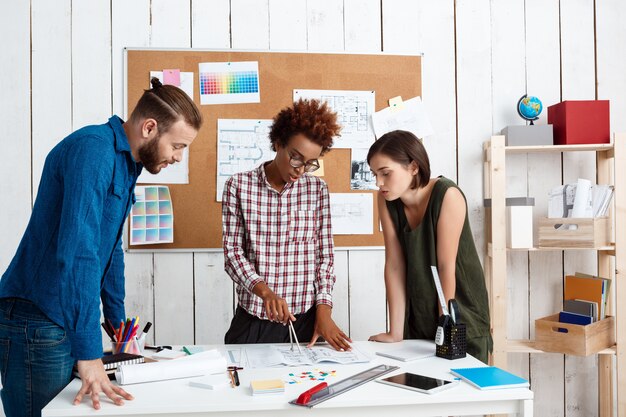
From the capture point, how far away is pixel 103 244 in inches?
60.8

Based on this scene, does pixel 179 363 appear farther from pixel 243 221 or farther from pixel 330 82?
pixel 330 82

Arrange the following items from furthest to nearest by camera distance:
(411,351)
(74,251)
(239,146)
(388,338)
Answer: (239,146), (388,338), (411,351), (74,251)

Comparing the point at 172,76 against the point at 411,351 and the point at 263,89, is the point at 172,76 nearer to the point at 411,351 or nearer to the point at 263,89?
the point at 263,89

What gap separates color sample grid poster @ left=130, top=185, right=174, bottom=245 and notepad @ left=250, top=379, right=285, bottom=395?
5.27ft

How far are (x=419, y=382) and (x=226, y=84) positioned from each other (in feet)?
6.41

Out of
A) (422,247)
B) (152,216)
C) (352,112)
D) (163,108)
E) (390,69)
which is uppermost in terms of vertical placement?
(390,69)

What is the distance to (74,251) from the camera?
1.32 meters

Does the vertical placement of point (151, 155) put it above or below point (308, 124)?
below

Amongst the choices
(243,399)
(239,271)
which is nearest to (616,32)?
(239,271)

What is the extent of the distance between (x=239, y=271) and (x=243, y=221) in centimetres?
22

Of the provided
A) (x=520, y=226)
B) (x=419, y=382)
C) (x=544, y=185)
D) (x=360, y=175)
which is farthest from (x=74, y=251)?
(x=544, y=185)

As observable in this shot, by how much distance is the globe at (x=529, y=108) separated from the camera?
2.93 meters

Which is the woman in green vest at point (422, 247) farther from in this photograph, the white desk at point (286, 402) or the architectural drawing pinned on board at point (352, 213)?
the architectural drawing pinned on board at point (352, 213)

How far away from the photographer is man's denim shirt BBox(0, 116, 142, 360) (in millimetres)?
1322
